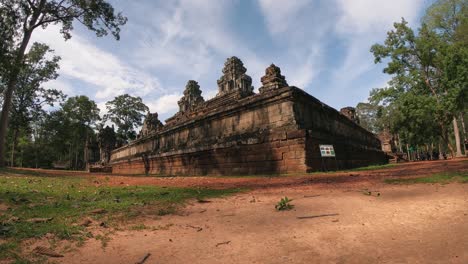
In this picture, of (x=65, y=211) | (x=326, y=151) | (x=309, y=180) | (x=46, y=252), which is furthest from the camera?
(x=326, y=151)

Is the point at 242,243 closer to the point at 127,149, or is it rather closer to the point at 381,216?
the point at 381,216

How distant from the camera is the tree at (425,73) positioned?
19.2 meters

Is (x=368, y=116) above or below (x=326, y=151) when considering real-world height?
above

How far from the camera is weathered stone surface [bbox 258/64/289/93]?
11.5m

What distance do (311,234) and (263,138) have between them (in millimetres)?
6733

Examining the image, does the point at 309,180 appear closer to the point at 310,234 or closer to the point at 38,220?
the point at 310,234

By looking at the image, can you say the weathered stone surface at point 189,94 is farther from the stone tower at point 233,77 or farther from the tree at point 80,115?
the tree at point 80,115

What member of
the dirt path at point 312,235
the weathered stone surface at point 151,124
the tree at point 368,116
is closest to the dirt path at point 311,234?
the dirt path at point 312,235

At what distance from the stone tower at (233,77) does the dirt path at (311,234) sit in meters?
18.9

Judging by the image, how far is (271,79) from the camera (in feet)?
38.0

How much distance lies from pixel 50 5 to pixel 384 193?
19.4 metres

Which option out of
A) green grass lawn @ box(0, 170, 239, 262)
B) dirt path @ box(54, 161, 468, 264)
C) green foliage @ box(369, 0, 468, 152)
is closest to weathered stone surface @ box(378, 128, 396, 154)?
green foliage @ box(369, 0, 468, 152)

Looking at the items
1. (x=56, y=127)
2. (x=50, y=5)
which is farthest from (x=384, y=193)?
(x=56, y=127)

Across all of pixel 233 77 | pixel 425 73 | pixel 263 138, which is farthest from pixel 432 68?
pixel 263 138
